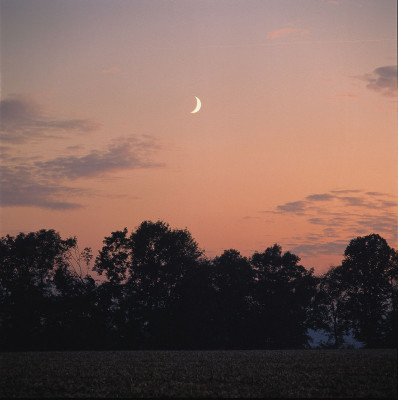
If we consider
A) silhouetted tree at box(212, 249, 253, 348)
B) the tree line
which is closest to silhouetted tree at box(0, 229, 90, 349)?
the tree line

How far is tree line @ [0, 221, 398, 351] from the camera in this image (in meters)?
81.6

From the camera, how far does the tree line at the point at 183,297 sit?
81.6 meters

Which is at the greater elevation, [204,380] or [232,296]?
[232,296]

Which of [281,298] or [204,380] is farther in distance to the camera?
[281,298]

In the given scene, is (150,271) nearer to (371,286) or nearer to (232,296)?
(232,296)

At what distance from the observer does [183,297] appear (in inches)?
3406

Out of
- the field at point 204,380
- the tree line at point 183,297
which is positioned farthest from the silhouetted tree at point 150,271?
the field at point 204,380

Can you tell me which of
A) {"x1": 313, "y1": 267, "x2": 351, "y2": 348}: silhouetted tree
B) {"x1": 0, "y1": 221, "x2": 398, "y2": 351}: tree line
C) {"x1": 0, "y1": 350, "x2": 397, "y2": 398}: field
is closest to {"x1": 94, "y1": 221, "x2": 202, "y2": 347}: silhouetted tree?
{"x1": 0, "y1": 221, "x2": 398, "y2": 351}: tree line

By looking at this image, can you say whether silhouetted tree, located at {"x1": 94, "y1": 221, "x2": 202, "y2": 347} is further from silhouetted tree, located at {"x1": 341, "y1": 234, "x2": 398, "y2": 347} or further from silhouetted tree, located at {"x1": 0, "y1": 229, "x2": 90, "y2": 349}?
silhouetted tree, located at {"x1": 341, "y1": 234, "x2": 398, "y2": 347}

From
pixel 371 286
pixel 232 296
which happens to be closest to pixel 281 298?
pixel 232 296

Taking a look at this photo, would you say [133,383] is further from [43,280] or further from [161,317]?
[43,280]

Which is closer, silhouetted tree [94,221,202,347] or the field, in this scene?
the field

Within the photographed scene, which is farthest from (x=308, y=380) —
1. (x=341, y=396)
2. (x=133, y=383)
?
(x=133, y=383)

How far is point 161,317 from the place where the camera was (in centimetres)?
8362
